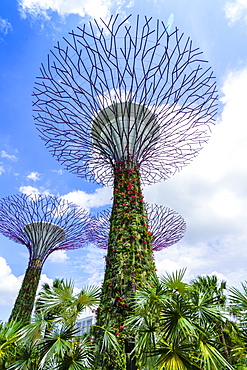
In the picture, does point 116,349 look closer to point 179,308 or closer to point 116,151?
point 179,308

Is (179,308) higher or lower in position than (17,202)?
lower

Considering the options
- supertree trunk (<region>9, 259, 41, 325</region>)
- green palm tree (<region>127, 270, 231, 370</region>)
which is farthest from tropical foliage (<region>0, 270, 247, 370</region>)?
supertree trunk (<region>9, 259, 41, 325</region>)

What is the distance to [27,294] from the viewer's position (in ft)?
38.4

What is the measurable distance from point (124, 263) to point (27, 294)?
8410 mm

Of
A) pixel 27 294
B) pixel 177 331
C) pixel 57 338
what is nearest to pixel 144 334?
pixel 177 331

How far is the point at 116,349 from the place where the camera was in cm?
411

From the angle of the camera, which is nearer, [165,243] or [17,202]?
[17,202]

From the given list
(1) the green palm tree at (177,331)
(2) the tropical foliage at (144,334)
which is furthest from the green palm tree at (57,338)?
(1) the green palm tree at (177,331)

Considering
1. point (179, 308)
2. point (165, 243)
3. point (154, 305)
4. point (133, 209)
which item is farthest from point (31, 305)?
point (179, 308)

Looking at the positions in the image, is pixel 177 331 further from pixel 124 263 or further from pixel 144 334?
pixel 124 263

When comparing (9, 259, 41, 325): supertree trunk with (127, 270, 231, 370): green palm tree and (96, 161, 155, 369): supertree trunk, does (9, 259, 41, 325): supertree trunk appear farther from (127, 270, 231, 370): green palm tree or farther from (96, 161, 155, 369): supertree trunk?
(127, 270, 231, 370): green palm tree

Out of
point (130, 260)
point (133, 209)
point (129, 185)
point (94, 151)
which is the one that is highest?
point (94, 151)

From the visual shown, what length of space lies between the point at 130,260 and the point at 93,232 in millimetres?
9509

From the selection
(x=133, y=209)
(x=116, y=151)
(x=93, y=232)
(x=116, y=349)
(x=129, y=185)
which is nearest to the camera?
(x=116, y=349)
